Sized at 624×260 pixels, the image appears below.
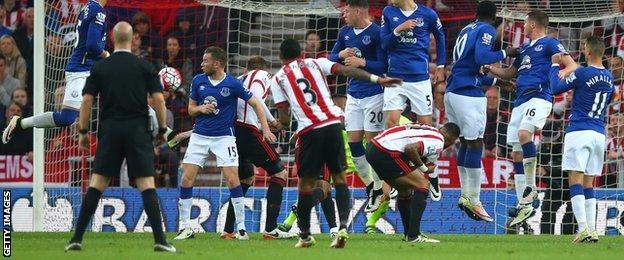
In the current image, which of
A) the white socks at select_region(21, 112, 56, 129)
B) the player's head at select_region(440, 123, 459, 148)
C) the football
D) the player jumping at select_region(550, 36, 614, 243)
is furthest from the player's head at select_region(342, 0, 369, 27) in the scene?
the white socks at select_region(21, 112, 56, 129)

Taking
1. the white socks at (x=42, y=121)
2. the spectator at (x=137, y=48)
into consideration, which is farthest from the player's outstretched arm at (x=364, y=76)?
the spectator at (x=137, y=48)

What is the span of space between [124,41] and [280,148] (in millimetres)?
10097

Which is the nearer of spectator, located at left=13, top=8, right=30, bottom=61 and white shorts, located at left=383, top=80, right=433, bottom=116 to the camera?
white shorts, located at left=383, top=80, right=433, bottom=116

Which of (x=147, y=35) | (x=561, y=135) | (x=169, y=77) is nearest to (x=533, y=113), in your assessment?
(x=561, y=135)

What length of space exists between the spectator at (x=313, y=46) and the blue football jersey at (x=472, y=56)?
493 centimetres

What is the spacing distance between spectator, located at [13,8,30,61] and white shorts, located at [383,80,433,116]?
10.0 metres

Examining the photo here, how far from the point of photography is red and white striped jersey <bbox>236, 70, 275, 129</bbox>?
17.4 metres

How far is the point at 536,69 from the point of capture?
17469 millimetres

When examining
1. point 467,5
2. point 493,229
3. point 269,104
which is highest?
point 467,5

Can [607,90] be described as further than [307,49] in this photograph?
No

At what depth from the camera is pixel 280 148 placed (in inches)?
914

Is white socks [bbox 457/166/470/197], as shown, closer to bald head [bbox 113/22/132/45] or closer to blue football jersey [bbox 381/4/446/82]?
blue football jersey [bbox 381/4/446/82]

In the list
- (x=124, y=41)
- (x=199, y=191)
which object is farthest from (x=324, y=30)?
(x=124, y=41)

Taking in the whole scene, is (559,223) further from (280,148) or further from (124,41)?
(124,41)
